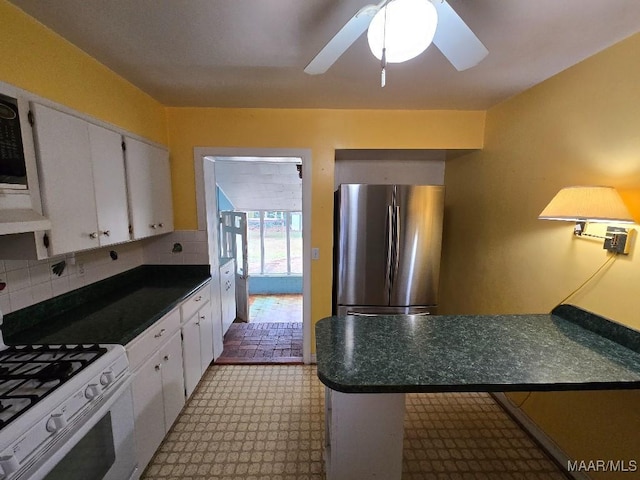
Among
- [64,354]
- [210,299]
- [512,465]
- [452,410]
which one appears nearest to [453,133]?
[452,410]

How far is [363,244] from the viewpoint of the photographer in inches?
99.0

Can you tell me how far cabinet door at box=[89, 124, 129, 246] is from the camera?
5.12ft

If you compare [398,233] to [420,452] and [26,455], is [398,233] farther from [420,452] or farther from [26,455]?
[26,455]

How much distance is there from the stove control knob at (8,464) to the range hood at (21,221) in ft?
2.29

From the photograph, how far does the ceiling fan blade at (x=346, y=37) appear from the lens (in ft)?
2.88

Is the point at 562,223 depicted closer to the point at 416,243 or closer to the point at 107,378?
the point at 416,243

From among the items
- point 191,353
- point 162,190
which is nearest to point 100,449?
point 191,353

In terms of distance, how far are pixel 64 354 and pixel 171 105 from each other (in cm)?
201

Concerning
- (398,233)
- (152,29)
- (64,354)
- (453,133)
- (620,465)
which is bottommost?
(620,465)

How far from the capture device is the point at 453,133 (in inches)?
98.3

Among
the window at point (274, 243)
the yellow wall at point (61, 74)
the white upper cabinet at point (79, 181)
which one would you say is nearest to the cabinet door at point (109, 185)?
the white upper cabinet at point (79, 181)

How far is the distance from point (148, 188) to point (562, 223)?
2776mm

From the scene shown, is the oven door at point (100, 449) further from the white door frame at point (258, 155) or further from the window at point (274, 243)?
the window at point (274, 243)
